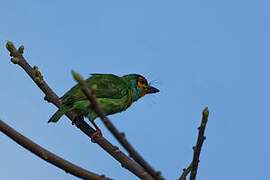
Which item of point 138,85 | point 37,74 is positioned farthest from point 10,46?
point 138,85

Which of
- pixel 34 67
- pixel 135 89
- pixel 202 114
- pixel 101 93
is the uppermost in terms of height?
pixel 135 89

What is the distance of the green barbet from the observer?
265 inches

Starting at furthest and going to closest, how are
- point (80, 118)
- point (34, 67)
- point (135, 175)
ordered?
A: 1. point (80, 118)
2. point (34, 67)
3. point (135, 175)

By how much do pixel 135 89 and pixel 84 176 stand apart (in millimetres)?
6040

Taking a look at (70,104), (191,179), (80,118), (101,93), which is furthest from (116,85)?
(191,179)

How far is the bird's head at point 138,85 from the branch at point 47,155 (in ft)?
18.9

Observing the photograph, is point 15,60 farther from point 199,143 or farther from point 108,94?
point 108,94

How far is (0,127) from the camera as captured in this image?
2699mm

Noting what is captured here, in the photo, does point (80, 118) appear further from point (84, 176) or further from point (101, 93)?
point (84, 176)

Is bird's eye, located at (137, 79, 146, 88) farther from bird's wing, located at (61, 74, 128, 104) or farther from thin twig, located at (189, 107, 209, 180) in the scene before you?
thin twig, located at (189, 107, 209, 180)

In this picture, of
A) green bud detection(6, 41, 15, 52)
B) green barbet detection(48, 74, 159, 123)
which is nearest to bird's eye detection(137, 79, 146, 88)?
green barbet detection(48, 74, 159, 123)

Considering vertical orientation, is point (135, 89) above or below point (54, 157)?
above

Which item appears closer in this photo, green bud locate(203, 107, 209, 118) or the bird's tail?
green bud locate(203, 107, 209, 118)

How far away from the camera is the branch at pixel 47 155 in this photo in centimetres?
271
